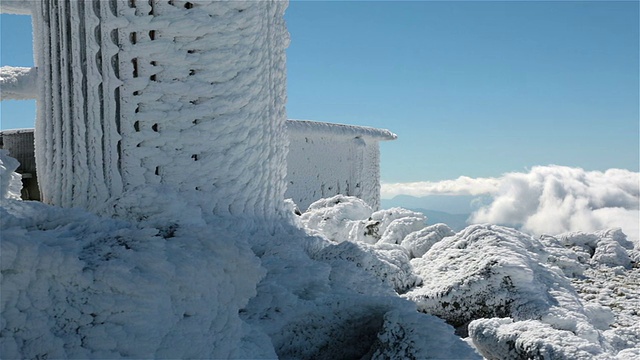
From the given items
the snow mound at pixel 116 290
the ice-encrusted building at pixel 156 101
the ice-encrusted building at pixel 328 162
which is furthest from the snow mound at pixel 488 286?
the ice-encrusted building at pixel 328 162

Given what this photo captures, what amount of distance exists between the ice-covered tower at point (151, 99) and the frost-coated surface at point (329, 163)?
5.49m

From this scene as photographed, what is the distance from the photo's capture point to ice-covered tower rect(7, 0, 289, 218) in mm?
3084

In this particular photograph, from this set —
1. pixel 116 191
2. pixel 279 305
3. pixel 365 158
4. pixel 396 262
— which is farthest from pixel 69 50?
pixel 365 158

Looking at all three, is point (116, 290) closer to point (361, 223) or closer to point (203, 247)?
point (203, 247)

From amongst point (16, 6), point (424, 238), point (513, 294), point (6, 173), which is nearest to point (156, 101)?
point (6, 173)

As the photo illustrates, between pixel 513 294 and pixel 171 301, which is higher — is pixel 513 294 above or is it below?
below

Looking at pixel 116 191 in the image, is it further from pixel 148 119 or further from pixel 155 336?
pixel 155 336

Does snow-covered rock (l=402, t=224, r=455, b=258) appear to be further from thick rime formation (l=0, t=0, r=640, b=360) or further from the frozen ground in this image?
the frozen ground

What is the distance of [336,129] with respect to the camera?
9.50 metres

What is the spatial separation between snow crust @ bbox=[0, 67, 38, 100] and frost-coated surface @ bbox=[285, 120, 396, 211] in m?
5.29

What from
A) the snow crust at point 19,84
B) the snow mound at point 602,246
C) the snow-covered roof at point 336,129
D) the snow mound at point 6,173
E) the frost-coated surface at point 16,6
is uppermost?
the frost-coated surface at point 16,6

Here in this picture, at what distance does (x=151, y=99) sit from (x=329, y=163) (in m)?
6.44

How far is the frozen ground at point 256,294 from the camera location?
1.79 metres

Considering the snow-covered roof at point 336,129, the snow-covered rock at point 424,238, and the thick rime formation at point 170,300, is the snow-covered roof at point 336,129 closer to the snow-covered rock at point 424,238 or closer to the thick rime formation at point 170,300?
the snow-covered rock at point 424,238
